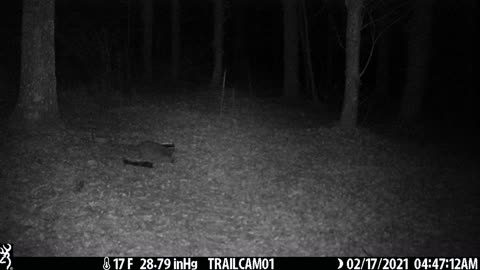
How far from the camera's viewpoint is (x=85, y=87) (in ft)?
57.5

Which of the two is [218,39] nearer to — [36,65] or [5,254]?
[36,65]

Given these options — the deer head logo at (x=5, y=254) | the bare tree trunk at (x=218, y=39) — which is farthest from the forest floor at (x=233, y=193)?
the bare tree trunk at (x=218, y=39)

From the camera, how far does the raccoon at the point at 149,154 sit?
399 inches

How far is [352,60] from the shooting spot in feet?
45.5

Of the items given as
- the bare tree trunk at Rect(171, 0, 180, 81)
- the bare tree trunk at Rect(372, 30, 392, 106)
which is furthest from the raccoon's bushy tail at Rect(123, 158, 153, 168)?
the bare tree trunk at Rect(372, 30, 392, 106)

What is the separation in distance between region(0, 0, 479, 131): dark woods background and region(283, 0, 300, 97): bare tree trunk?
1.03m

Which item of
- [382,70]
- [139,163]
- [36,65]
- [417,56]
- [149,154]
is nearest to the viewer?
[139,163]

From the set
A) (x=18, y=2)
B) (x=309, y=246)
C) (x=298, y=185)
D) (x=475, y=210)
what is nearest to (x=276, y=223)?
(x=309, y=246)

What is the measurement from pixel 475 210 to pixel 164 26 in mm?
31785

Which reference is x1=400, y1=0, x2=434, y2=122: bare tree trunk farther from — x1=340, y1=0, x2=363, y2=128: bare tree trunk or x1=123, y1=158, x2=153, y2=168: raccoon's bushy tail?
x1=123, y1=158, x2=153, y2=168: raccoon's bushy tail

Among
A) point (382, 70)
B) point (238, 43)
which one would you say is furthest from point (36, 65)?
point (238, 43)

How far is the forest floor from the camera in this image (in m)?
7.08

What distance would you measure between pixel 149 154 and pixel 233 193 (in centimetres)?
252

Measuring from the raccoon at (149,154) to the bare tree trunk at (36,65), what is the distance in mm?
2491
